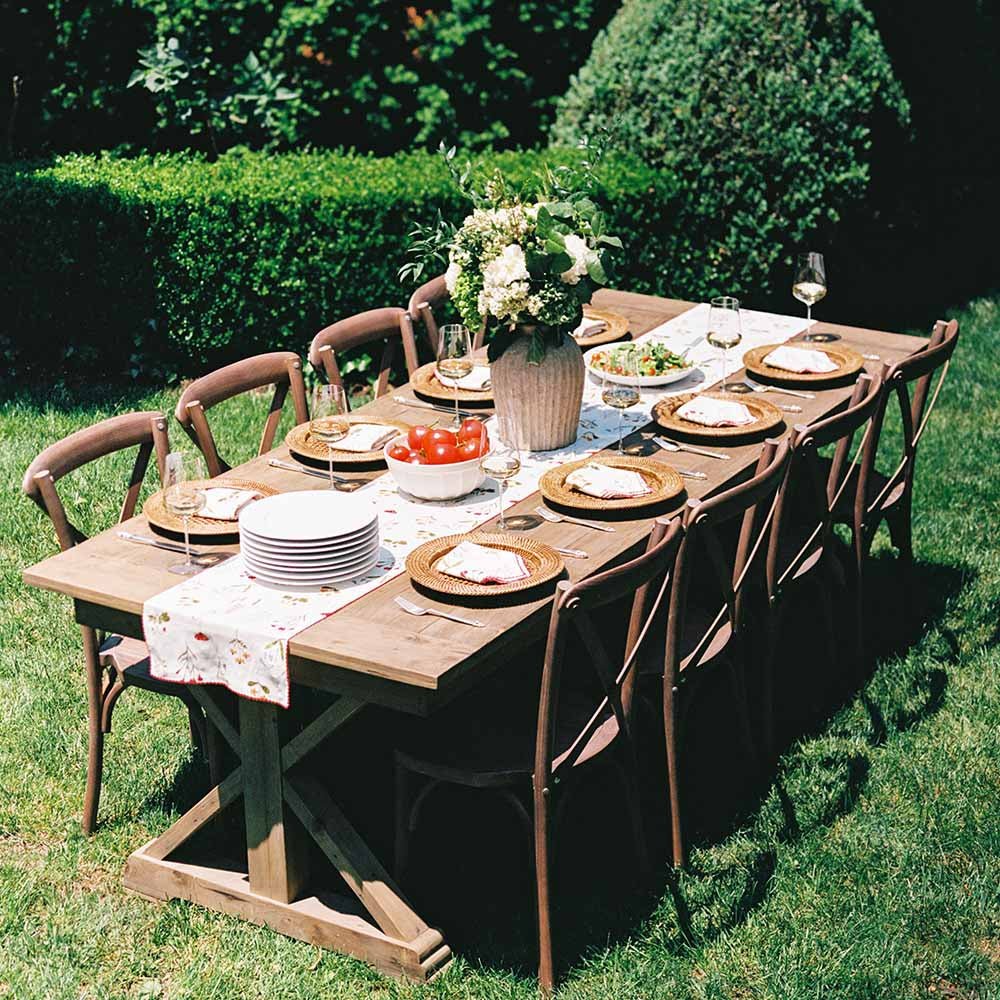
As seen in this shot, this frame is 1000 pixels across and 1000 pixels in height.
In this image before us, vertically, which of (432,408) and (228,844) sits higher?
(432,408)

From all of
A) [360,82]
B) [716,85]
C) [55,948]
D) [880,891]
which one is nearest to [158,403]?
[360,82]

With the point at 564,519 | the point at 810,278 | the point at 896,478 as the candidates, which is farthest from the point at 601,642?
the point at 810,278

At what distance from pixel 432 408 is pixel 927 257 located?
23.8 feet

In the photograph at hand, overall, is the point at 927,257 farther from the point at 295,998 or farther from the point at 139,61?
Result: the point at 295,998

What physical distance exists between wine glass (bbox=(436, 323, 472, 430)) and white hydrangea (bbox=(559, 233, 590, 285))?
445 mm

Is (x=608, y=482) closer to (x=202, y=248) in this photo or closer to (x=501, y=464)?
(x=501, y=464)

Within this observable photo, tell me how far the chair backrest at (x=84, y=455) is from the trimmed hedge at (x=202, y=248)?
3.64m

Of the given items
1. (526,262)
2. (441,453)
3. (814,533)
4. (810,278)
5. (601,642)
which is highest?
(526,262)

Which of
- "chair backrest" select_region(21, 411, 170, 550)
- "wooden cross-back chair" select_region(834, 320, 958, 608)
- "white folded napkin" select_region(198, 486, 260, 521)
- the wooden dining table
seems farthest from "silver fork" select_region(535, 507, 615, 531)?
"wooden cross-back chair" select_region(834, 320, 958, 608)

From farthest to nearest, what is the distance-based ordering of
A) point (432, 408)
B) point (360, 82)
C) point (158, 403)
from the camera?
1. point (360, 82)
2. point (158, 403)
3. point (432, 408)

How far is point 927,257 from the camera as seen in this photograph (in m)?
12.0

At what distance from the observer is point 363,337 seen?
6.64m

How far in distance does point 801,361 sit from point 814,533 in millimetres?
851

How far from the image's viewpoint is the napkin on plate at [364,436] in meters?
5.37
